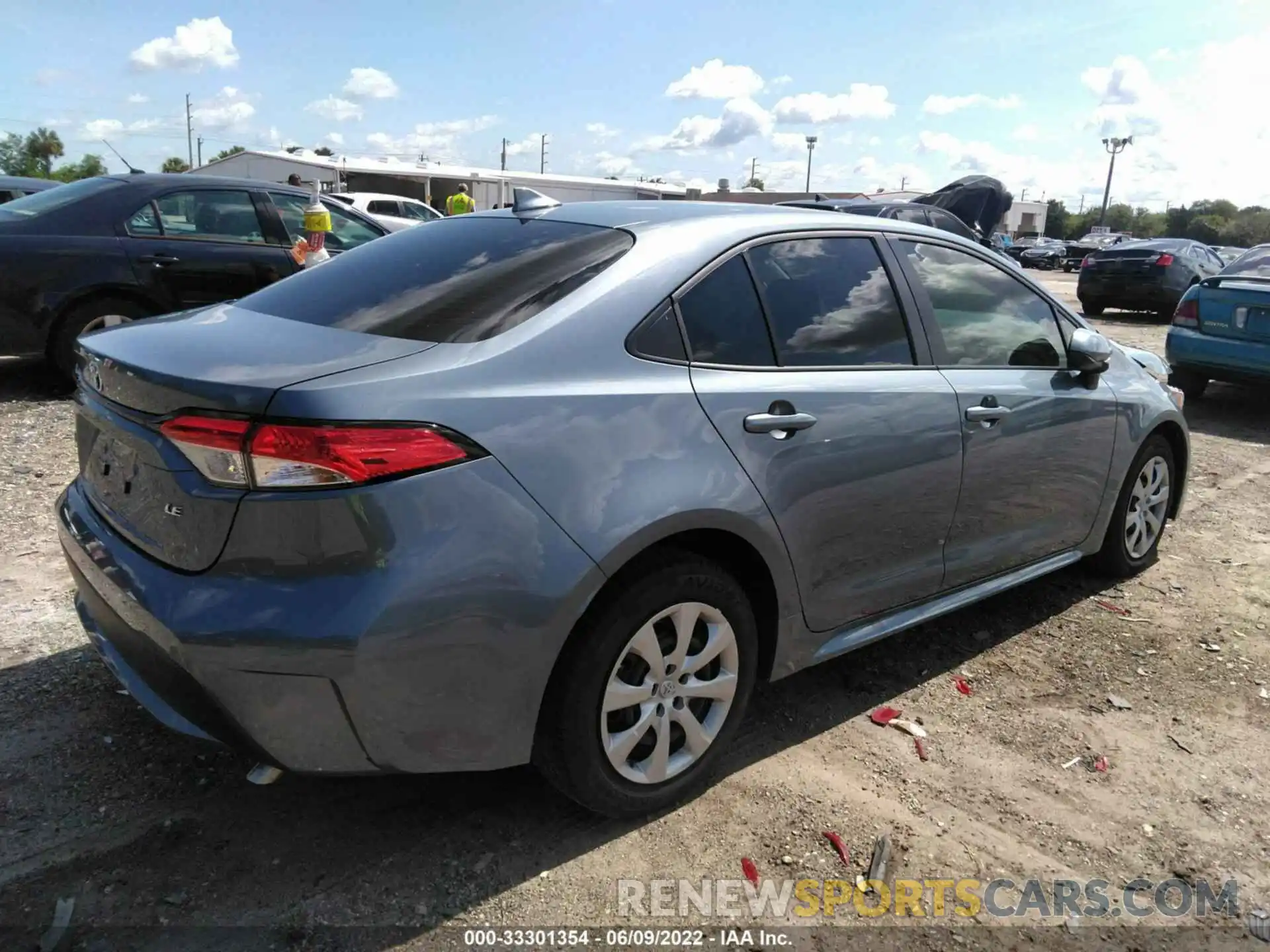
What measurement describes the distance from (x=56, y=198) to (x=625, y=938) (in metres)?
6.72

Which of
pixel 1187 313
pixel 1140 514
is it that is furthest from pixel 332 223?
pixel 1187 313

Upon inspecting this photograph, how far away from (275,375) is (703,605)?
1222 mm

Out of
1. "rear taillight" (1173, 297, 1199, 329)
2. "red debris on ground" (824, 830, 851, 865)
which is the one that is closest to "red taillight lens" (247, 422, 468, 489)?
"red debris on ground" (824, 830, 851, 865)

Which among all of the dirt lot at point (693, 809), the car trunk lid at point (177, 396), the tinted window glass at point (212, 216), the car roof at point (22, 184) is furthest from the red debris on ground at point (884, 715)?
the car roof at point (22, 184)

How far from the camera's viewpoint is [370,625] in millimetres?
1983

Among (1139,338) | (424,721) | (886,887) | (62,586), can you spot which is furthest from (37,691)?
(1139,338)

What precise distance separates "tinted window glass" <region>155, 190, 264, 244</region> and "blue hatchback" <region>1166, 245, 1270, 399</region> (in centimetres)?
782

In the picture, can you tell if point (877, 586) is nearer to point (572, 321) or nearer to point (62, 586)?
point (572, 321)

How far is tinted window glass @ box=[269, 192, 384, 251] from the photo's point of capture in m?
7.54

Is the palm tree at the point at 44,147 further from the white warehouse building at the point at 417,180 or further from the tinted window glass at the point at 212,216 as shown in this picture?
the tinted window glass at the point at 212,216

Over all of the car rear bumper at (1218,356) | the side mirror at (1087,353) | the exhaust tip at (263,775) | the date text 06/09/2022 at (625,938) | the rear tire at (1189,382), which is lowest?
the date text 06/09/2022 at (625,938)

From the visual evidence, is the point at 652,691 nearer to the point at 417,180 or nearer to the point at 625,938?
the point at 625,938

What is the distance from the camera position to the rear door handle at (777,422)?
2617mm

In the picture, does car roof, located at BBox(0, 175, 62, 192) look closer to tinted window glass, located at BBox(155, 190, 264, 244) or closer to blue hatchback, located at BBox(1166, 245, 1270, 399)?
tinted window glass, located at BBox(155, 190, 264, 244)
